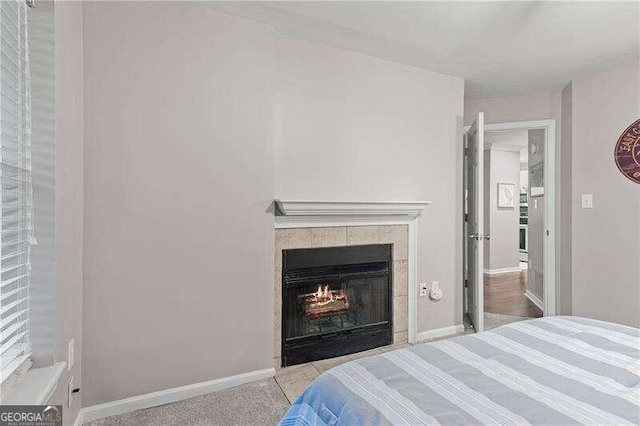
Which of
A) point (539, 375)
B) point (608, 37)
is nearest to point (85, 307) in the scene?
point (539, 375)

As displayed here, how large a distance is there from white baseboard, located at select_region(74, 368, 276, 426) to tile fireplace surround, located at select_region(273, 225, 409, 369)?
0.26m

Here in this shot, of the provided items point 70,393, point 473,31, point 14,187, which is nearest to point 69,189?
point 14,187

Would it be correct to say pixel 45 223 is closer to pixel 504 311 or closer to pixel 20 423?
pixel 20 423

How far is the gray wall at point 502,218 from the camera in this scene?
6.43m

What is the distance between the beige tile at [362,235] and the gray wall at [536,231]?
9.05 feet

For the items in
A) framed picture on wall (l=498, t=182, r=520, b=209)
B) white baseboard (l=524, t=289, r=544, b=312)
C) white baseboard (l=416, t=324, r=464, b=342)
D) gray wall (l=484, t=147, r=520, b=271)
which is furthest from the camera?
framed picture on wall (l=498, t=182, r=520, b=209)

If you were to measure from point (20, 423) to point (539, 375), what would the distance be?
5.41 feet

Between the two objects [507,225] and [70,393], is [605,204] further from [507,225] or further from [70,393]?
A: [70,393]

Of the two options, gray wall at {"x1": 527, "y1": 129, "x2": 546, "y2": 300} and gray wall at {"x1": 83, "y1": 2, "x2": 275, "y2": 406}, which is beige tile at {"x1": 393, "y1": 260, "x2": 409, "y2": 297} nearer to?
gray wall at {"x1": 83, "y1": 2, "x2": 275, "y2": 406}

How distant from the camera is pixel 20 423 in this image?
108cm

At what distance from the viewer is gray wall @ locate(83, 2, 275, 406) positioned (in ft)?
6.39

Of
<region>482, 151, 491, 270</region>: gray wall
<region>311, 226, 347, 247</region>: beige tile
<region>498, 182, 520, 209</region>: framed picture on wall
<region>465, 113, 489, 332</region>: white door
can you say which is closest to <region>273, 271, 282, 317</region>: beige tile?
<region>311, 226, 347, 247</region>: beige tile

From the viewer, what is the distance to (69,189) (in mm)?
1676

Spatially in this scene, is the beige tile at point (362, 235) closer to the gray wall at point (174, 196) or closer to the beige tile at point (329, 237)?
the beige tile at point (329, 237)
